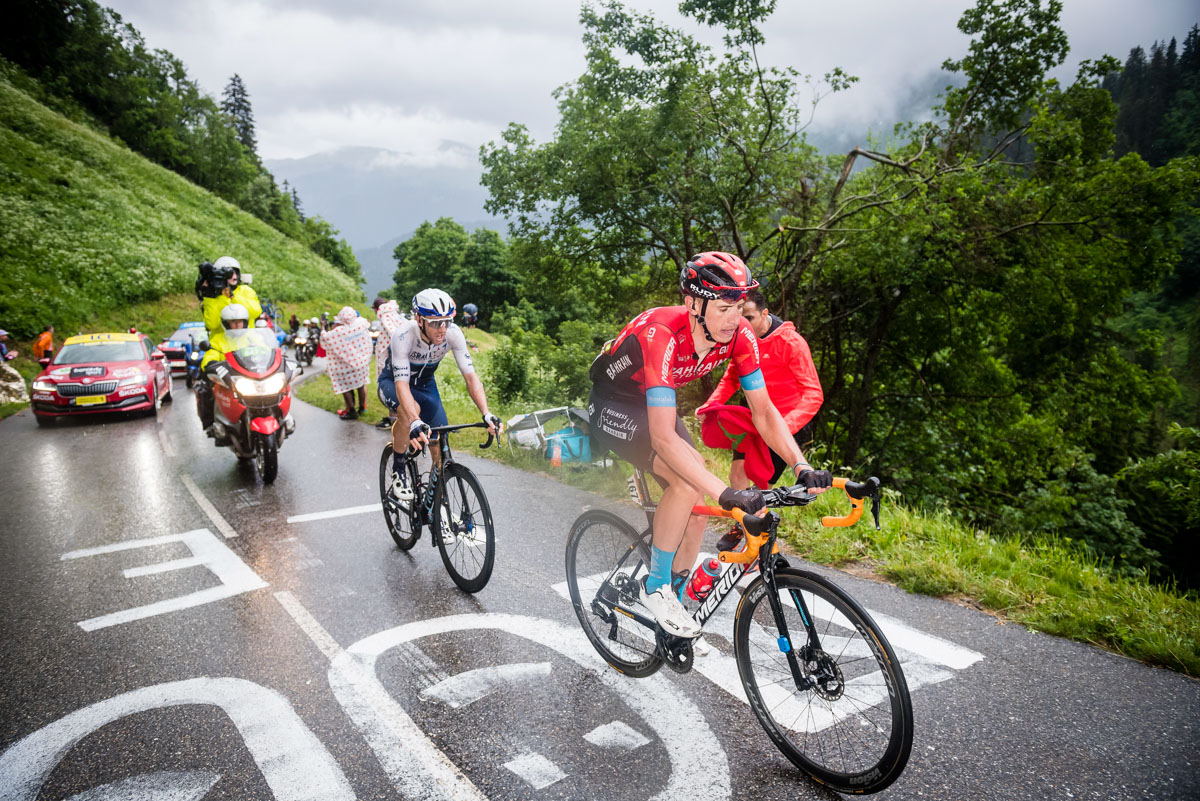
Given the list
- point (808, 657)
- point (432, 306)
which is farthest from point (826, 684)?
point (432, 306)

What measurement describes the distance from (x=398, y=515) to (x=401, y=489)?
0.40 metres

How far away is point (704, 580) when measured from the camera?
326 centimetres

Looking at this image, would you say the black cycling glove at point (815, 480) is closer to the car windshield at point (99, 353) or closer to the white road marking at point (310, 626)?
the white road marking at point (310, 626)

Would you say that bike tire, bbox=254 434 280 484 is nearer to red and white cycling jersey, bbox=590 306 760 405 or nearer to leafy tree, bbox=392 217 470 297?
red and white cycling jersey, bbox=590 306 760 405

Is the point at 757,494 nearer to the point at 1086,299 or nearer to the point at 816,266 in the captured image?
the point at 816,266

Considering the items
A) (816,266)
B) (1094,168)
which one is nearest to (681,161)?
(816,266)

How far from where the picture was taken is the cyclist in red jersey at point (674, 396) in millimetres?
2955

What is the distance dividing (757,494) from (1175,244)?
64.9ft

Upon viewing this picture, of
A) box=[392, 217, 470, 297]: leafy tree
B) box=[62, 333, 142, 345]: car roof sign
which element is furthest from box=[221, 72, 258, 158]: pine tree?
box=[62, 333, 142, 345]: car roof sign

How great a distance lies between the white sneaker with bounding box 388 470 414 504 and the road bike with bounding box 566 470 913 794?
2.61 meters

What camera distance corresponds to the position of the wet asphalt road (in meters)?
2.86

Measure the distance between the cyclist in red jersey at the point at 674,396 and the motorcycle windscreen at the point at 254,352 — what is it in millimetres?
6136

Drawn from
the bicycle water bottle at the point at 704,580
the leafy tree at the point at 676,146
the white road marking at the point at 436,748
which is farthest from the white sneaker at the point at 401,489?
the leafy tree at the point at 676,146

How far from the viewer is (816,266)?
15.0 metres
